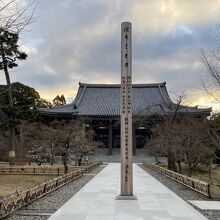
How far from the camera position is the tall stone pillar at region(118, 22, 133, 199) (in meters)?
13.0

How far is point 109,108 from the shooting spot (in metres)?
58.9

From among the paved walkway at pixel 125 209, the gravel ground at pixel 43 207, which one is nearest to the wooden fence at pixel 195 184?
the paved walkway at pixel 125 209

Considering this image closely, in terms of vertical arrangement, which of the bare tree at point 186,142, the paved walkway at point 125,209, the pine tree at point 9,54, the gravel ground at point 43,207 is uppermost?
the pine tree at point 9,54

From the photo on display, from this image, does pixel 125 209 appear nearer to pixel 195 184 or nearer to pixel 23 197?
pixel 23 197

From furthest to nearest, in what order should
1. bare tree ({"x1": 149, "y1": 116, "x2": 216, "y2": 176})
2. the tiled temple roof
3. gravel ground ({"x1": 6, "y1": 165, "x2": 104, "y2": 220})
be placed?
the tiled temple roof → bare tree ({"x1": 149, "y1": 116, "x2": 216, "y2": 176}) → gravel ground ({"x1": 6, "y1": 165, "x2": 104, "y2": 220})

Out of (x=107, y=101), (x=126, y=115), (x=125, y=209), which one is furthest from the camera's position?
(x=107, y=101)

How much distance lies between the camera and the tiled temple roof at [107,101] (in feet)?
179

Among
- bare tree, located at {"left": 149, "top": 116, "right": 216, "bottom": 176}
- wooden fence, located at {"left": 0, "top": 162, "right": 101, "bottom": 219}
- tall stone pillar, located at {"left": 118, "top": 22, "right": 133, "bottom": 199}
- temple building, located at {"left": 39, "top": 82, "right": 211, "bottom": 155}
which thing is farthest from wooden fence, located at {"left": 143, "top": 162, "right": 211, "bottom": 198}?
temple building, located at {"left": 39, "top": 82, "right": 211, "bottom": 155}

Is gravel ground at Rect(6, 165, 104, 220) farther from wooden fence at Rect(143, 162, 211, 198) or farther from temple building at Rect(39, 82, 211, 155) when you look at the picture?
temple building at Rect(39, 82, 211, 155)

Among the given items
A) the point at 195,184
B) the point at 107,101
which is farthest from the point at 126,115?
the point at 107,101

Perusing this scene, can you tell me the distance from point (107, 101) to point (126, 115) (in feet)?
159

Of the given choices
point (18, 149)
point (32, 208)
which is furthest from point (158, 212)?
point (18, 149)

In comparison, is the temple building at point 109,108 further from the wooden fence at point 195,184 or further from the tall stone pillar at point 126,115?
the tall stone pillar at point 126,115

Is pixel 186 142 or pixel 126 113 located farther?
pixel 186 142
